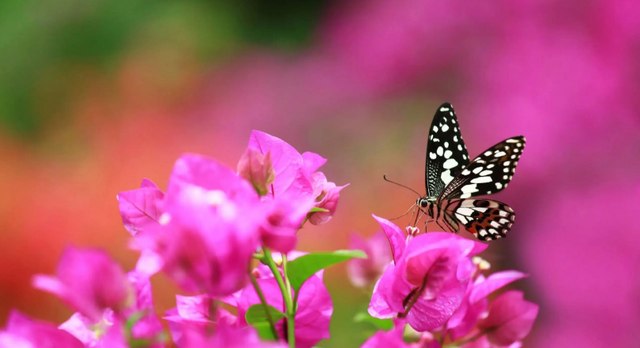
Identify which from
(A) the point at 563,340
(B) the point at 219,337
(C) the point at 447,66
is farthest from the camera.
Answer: (C) the point at 447,66

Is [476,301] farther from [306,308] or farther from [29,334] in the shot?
[29,334]

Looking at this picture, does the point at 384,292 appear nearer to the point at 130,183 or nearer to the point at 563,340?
the point at 563,340

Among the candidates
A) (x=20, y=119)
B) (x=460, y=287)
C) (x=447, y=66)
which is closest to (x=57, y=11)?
(x=20, y=119)

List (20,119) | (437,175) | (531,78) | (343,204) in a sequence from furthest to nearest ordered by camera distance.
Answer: (20,119) → (343,204) → (531,78) → (437,175)

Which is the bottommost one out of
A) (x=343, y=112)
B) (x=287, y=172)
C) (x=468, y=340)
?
(x=343, y=112)

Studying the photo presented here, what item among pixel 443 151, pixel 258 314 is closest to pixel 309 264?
pixel 258 314

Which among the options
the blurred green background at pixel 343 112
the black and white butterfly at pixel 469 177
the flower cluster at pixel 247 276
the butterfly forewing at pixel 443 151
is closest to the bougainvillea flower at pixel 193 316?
the flower cluster at pixel 247 276
